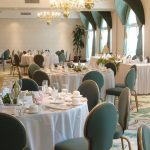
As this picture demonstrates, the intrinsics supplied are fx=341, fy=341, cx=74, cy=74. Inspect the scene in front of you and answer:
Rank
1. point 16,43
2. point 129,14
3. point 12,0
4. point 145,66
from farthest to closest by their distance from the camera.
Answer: point 16,43 → point 129,14 → point 12,0 → point 145,66

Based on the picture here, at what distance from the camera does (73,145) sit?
341cm

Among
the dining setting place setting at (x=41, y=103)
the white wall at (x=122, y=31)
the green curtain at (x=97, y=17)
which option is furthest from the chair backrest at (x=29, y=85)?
the green curtain at (x=97, y=17)

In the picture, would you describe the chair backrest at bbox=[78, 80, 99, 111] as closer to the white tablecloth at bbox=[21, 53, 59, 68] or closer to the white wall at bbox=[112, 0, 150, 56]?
the white wall at bbox=[112, 0, 150, 56]

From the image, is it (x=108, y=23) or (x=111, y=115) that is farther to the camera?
(x=108, y=23)

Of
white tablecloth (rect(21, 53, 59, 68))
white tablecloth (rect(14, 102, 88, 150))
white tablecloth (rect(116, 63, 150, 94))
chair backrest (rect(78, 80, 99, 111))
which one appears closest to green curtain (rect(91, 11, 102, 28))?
white tablecloth (rect(21, 53, 59, 68))

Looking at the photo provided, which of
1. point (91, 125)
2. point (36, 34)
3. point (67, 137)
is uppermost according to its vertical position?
point (36, 34)

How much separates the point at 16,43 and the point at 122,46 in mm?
8181

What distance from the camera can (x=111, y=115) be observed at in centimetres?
324

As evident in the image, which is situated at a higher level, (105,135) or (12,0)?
(12,0)

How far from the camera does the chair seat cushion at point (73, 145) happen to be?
337 cm

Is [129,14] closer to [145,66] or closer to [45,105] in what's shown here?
[145,66]

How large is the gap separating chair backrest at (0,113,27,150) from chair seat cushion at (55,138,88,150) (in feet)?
1.64

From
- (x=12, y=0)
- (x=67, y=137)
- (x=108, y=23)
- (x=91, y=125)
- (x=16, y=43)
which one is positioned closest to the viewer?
(x=91, y=125)

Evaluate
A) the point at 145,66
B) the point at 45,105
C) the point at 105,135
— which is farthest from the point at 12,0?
the point at 105,135
